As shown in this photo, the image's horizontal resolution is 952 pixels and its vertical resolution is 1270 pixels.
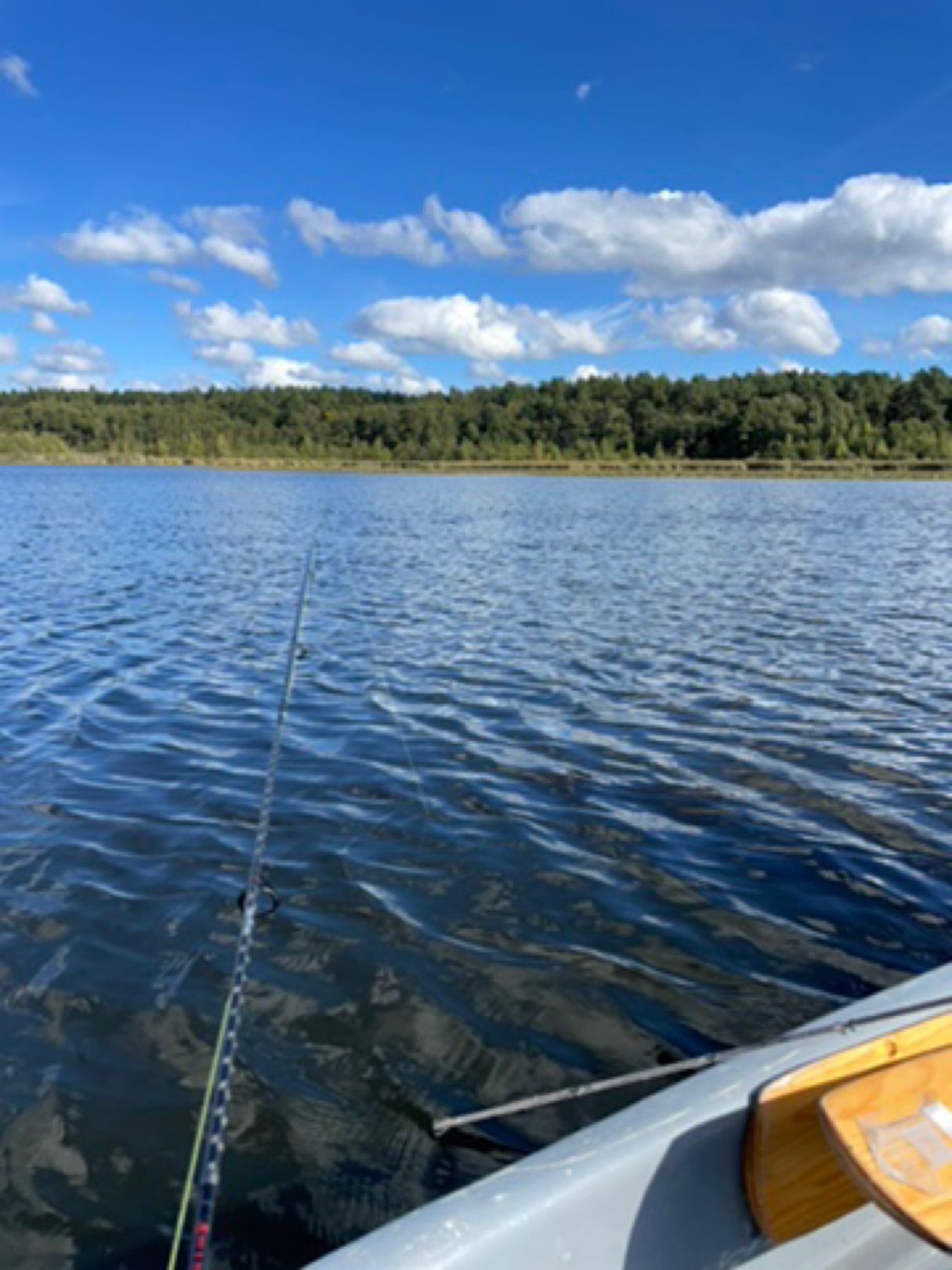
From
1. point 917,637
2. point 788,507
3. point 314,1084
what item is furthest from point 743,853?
point 788,507

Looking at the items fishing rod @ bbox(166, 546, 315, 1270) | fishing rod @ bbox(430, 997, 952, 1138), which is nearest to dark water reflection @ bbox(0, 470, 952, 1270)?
fishing rod @ bbox(166, 546, 315, 1270)

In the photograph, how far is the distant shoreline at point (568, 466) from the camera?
137000mm

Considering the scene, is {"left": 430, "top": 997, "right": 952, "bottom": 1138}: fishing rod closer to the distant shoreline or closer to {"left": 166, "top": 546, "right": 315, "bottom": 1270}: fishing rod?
{"left": 166, "top": 546, "right": 315, "bottom": 1270}: fishing rod

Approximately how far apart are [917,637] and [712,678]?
18.6 ft

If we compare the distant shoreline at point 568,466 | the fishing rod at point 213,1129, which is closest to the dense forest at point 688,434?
the distant shoreline at point 568,466

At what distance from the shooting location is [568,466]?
15838 centimetres

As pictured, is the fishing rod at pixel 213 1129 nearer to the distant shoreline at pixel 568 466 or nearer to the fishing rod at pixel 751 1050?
the fishing rod at pixel 751 1050

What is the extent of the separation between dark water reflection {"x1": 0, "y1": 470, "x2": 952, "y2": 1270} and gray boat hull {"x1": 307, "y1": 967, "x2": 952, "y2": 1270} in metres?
1.38

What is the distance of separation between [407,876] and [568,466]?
511 feet

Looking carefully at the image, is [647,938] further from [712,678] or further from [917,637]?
[917,637]

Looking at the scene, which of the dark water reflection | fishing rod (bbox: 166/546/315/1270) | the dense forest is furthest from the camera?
the dense forest

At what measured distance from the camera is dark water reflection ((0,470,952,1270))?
13.5 feet

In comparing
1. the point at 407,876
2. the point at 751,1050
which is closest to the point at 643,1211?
the point at 751,1050

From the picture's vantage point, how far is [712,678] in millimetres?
13023
